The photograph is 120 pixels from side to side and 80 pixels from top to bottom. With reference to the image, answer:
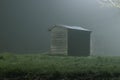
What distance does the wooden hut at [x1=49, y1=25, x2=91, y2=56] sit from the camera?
304cm

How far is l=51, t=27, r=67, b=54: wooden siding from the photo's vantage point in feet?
10.0

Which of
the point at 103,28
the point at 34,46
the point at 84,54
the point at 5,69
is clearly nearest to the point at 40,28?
the point at 34,46

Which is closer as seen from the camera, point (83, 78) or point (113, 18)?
point (83, 78)

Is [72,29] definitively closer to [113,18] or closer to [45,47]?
[45,47]

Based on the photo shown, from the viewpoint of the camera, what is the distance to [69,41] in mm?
3031

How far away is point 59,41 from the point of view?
10.3 feet

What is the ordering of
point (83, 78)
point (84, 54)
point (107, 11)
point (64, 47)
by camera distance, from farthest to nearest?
point (107, 11), point (84, 54), point (64, 47), point (83, 78)

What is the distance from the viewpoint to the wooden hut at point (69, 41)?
3.04 meters

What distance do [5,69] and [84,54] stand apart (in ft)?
4.90

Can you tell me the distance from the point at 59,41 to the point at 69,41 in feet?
0.48

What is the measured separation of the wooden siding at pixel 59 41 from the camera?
3.06 m

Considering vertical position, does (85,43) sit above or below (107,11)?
below

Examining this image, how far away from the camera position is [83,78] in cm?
189

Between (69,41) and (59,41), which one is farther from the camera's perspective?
(59,41)
